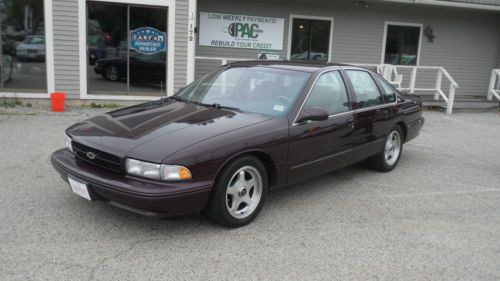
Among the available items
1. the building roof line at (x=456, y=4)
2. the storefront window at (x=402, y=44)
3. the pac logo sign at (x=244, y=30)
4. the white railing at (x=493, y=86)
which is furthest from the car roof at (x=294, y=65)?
the white railing at (x=493, y=86)

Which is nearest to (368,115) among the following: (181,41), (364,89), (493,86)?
(364,89)

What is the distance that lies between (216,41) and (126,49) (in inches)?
104

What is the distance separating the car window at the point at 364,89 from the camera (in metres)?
5.46

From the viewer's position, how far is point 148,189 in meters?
3.48

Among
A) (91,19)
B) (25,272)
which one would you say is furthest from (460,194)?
(91,19)

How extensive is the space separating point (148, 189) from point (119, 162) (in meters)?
0.39

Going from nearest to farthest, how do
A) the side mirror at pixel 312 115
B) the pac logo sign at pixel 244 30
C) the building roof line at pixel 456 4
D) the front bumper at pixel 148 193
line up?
the front bumper at pixel 148 193
the side mirror at pixel 312 115
the pac logo sign at pixel 244 30
the building roof line at pixel 456 4

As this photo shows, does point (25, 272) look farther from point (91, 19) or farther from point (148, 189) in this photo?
point (91, 19)

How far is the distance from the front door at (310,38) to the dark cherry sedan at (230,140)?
7528 mm

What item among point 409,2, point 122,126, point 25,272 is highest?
point 409,2

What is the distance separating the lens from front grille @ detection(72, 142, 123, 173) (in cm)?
369

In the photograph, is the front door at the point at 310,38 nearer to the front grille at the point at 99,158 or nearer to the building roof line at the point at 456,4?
the building roof line at the point at 456,4

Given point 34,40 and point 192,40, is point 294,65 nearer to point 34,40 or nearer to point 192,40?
point 192,40

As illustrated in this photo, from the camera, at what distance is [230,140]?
12.7ft
